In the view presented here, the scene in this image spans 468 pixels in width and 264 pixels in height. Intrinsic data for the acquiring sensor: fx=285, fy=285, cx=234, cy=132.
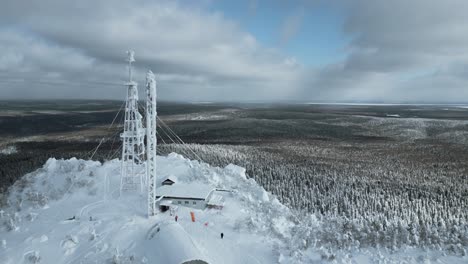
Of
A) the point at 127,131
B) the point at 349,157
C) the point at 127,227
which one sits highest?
the point at 127,131

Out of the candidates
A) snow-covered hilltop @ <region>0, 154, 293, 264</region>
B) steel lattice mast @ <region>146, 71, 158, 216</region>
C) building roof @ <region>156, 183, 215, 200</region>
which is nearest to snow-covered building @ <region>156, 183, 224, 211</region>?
building roof @ <region>156, 183, 215, 200</region>

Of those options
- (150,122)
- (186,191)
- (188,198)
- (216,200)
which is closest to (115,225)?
(188,198)

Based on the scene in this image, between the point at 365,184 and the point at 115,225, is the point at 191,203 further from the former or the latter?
the point at 365,184

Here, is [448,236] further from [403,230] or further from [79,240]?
[79,240]

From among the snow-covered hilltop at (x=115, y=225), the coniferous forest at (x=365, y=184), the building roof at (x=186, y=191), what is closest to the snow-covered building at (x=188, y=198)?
the building roof at (x=186, y=191)

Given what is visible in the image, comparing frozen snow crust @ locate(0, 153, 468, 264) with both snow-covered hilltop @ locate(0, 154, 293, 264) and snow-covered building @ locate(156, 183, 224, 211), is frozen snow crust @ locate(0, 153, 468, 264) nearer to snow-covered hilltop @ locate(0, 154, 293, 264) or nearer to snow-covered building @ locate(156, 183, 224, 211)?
snow-covered hilltop @ locate(0, 154, 293, 264)

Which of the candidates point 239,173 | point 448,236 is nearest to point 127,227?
point 239,173
